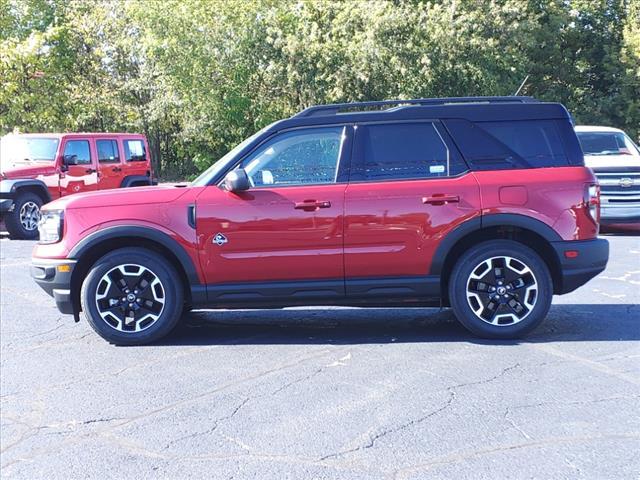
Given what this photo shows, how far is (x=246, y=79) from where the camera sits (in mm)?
23625

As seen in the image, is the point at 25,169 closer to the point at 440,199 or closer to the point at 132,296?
the point at 132,296

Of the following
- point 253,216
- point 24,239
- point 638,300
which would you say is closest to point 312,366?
point 253,216

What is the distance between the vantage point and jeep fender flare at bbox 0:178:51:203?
533 inches

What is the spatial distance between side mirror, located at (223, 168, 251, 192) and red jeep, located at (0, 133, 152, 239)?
961 cm

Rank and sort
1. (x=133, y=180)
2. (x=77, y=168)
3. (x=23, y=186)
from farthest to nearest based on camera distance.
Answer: (x=133, y=180)
(x=77, y=168)
(x=23, y=186)

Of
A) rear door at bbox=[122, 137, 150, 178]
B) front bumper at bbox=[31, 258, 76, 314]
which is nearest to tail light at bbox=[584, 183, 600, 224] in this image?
front bumper at bbox=[31, 258, 76, 314]

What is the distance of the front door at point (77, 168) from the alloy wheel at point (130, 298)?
930cm

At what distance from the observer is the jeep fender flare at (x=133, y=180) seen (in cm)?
1552

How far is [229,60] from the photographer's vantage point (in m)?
22.9

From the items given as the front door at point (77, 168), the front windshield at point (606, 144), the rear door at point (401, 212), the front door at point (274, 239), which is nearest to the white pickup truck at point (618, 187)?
the front windshield at point (606, 144)

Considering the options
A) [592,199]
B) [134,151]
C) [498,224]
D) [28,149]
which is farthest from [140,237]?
[134,151]

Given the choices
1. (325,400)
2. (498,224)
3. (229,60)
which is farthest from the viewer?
(229,60)

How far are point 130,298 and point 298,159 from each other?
1.80m

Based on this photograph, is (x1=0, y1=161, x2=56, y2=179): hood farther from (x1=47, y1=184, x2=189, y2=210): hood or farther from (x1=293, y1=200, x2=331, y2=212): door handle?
(x1=293, y1=200, x2=331, y2=212): door handle
